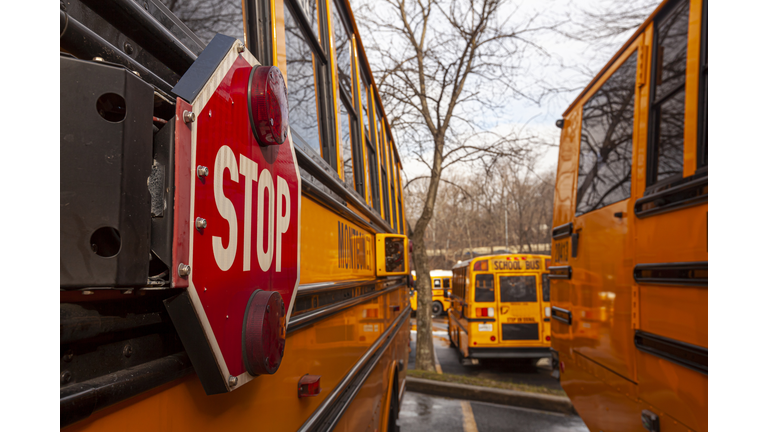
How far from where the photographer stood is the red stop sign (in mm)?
755

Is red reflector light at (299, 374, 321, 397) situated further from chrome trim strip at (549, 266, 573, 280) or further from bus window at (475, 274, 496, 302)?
bus window at (475, 274, 496, 302)

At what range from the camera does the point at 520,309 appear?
31.9 feet

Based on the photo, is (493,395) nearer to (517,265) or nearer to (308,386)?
(517,265)

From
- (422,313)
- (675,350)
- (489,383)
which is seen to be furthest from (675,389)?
(422,313)

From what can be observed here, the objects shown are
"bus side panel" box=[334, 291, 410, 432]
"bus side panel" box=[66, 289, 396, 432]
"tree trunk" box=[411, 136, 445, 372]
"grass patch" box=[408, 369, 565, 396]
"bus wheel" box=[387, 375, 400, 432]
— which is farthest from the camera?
"tree trunk" box=[411, 136, 445, 372]

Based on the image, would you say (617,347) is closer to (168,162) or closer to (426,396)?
(168,162)

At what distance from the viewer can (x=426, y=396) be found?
7.15 metres

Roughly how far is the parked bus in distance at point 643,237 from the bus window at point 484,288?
20.0 feet

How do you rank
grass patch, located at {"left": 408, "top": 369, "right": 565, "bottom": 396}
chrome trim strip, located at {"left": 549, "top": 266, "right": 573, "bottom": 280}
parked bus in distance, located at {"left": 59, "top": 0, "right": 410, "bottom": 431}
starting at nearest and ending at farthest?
parked bus in distance, located at {"left": 59, "top": 0, "right": 410, "bottom": 431}, chrome trim strip, located at {"left": 549, "top": 266, "right": 573, "bottom": 280}, grass patch, located at {"left": 408, "top": 369, "right": 565, "bottom": 396}

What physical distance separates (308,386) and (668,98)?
2.18m

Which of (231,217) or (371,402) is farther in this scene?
(371,402)

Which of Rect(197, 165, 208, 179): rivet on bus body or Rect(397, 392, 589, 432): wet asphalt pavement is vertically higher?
Rect(197, 165, 208, 179): rivet on bus body

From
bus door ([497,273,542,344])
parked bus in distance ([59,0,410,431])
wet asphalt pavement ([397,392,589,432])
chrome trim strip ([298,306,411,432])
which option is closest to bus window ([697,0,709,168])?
parked bus in distance ([59,0,410,431])

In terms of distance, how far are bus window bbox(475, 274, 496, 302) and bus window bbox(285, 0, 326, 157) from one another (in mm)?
8437
